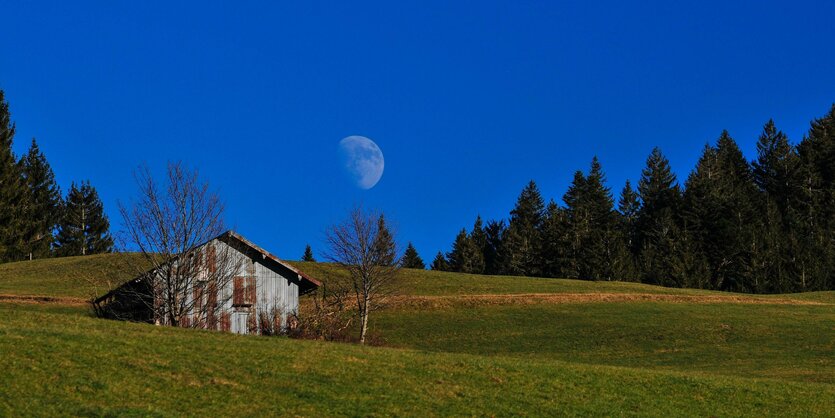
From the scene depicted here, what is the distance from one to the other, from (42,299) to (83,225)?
63.3 meters

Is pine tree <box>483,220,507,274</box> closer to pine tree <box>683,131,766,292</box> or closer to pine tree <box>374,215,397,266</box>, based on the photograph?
pine tree <box>683,131,766,292</box>

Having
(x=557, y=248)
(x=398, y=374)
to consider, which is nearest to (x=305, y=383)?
(x=398, y=374)

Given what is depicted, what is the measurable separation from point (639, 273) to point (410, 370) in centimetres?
9003

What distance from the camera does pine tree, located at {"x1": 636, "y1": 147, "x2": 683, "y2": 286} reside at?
10425cm

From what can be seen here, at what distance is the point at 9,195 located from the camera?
3679 inches

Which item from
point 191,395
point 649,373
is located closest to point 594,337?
point 649,373

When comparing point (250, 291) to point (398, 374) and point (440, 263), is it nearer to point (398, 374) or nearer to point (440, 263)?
point (398, 374)

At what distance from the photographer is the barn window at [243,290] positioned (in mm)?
44438

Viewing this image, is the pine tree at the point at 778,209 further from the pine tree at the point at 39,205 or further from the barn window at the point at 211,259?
the pine tree at the point at 39,205

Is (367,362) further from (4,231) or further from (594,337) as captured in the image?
(4,231)

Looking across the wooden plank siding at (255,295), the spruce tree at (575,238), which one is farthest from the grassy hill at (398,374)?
the spruce tree at (575,238)

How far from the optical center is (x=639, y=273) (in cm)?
10794

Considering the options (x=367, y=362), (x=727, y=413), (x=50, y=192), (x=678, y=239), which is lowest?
(x=727, y=413)

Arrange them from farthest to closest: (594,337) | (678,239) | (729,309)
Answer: (678,239), (729,309), (594,337)
